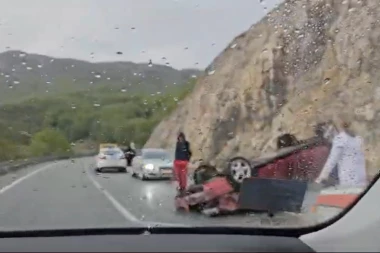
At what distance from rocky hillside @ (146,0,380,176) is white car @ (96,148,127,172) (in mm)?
269

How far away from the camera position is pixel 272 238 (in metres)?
4.08

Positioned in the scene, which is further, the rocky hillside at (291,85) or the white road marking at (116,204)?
the rocky hillside at (291,85)

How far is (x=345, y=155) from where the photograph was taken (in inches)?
196

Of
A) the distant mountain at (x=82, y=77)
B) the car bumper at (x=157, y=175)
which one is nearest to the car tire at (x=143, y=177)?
the car bumper at (x=157, y=175)

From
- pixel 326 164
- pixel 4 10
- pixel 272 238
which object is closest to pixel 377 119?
pixel 326 164

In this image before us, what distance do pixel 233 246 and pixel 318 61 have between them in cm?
188

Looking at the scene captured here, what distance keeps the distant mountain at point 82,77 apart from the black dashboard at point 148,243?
3.43 feet

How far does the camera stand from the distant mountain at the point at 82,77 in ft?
15.5

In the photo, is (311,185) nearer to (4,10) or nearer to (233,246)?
(233,246)

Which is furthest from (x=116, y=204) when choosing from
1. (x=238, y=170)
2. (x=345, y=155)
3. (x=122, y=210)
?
(x=345, y=155)

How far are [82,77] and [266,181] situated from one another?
4.68 ft

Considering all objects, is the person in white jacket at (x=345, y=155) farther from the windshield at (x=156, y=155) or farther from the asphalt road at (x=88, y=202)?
the windshield at (x=156, y=155)

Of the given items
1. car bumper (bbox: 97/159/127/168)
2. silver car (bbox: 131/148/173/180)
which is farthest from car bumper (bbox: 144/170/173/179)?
car bumper (bbox: 97/159/127/168)

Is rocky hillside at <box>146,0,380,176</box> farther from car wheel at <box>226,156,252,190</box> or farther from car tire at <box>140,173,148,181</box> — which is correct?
car tire at <box>140,173,148,181</box>
